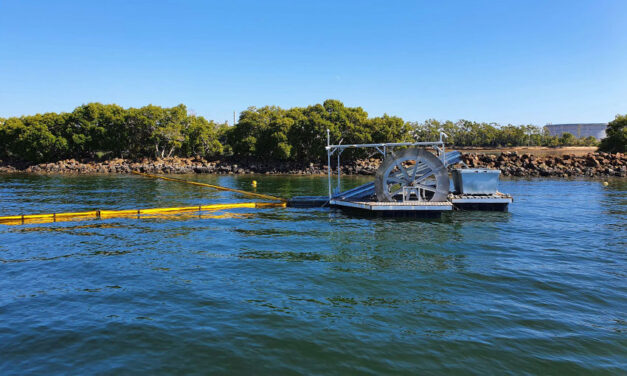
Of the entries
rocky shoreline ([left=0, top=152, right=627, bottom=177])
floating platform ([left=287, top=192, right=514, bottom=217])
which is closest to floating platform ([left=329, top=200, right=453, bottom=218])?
floating platform ([left=287, top=192, right=514, bottom=217])

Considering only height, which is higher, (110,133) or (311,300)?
(110,133)

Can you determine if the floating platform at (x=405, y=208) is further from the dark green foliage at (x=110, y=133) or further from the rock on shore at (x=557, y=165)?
the dark green foliage at (x=110, y=133)

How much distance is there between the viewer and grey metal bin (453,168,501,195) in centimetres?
2611

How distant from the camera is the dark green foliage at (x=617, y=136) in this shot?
7248cm

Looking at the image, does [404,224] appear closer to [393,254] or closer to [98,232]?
[393,254]

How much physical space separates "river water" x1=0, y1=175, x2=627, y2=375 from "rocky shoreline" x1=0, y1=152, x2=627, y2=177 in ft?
151

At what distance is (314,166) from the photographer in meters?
72.4

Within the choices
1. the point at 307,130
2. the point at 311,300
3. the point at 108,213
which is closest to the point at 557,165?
the point at 307,130

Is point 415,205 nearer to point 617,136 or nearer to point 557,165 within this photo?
point 557,165

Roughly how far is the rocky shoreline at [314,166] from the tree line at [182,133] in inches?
114

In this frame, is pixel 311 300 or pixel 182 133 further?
pixel 182 133

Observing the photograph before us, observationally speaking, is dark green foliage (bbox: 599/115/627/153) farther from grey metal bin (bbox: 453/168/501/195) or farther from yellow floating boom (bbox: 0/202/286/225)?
yellow floating boom (bbox: 0/202/286/225)

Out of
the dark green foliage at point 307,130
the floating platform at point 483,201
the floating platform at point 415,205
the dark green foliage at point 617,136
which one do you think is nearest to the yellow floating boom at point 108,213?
the floating platform at point 415,205

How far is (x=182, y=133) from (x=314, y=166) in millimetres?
28267
